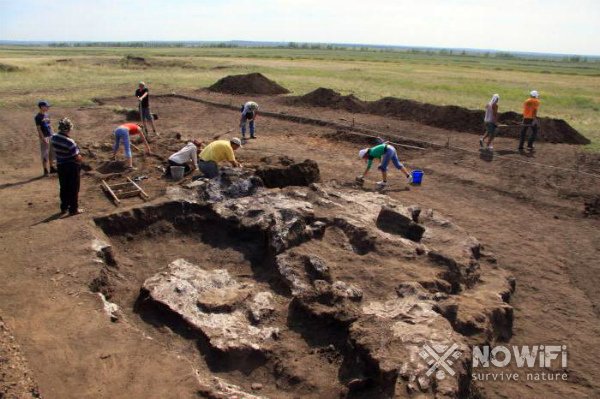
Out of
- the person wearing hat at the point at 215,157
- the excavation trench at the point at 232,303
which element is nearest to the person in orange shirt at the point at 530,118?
the excavation trench at the point at 232,303

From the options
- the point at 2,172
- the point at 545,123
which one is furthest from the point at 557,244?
the point at 2,172

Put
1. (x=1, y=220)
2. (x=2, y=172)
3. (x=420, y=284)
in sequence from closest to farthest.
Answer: (x=420, y=284) < (x=1, y=220) < (x=2, y=172)

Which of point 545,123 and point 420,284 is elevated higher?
point 545,123

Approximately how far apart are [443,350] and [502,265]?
13.3 feet

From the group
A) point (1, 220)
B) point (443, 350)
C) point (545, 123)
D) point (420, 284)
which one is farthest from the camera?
point (545, 123)

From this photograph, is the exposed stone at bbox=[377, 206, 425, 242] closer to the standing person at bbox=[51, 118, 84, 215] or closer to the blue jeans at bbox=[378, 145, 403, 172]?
the blue jeans at bbox=[378, 145, 403, 172]

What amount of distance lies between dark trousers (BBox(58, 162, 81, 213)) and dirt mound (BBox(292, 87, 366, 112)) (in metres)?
15.5

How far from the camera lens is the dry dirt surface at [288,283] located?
5.38 m

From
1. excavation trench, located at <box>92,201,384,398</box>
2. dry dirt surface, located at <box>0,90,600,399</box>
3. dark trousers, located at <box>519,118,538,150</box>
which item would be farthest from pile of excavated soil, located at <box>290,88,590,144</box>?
excavation trench, located at <box>92,201,384,398</box>

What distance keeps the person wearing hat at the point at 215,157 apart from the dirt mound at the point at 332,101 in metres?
13.0

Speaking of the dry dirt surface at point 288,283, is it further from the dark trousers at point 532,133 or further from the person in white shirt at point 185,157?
the dark trousers at point 532,133

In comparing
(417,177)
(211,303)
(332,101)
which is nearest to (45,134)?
(211,303)

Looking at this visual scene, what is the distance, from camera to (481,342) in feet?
20.6

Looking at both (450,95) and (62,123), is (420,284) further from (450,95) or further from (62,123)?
(450,95)
